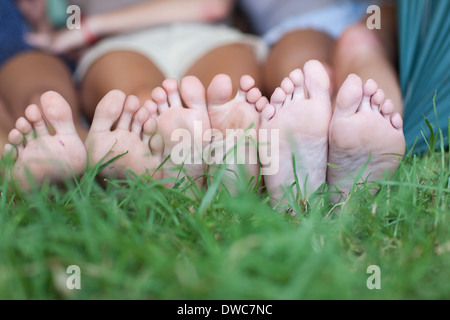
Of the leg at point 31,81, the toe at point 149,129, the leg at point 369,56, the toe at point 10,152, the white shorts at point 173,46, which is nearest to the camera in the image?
the toe at point 10,152

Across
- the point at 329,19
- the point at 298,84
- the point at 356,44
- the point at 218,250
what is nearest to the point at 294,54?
the point at 356,44

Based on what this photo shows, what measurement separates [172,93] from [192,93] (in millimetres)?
43

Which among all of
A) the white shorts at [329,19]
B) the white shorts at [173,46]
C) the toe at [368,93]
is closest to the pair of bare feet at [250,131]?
the toe at [368,93]

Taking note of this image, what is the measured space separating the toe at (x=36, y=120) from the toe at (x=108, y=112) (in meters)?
0.08

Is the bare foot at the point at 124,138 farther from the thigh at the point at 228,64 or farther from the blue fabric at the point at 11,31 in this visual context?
the blue fabric at the point at 11,31

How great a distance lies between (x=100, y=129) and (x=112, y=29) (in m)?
0.72

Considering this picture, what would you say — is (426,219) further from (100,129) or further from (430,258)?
(100,129)

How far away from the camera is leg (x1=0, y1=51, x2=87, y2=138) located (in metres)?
1.16

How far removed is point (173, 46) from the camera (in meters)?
1.36

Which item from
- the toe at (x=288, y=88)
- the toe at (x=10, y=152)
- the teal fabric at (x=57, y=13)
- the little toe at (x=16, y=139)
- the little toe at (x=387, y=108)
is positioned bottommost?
the toe at (x=10, y=152)

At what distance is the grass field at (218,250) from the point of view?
0.50 metres

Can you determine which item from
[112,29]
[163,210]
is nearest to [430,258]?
[163,210]

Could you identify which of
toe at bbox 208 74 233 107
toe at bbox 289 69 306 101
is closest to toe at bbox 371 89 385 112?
toe at bbox 289 69 306 101

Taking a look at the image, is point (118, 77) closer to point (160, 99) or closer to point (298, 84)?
point (160, 99)
